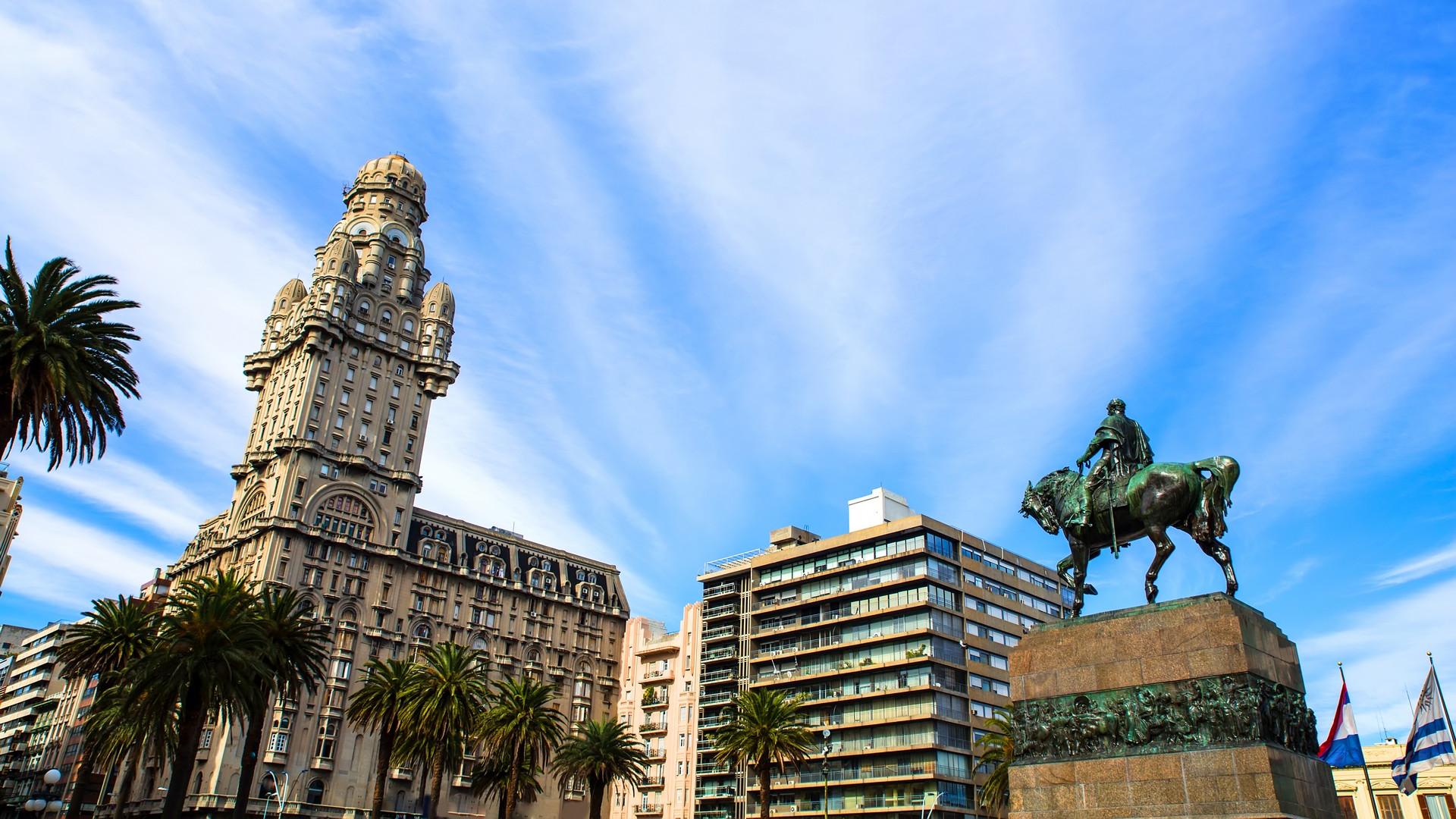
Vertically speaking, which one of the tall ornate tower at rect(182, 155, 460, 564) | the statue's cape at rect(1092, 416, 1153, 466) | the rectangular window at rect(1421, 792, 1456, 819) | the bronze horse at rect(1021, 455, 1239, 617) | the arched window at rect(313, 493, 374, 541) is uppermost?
the tall ornate tower at rect(182, 155, 460, 564)

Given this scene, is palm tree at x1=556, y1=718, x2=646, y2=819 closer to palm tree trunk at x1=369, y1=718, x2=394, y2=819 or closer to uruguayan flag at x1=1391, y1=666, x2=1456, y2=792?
palm tree trunk at x1=369, y1=718, x2=394, y2=819

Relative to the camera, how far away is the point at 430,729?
64.0 metres

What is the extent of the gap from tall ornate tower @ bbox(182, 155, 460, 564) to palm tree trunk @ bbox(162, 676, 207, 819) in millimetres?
46488

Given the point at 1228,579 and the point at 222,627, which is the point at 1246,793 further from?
the point at 222,627

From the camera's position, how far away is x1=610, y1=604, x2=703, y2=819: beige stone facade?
96.5m

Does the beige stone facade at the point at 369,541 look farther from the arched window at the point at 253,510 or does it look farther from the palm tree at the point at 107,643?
the palm tree at the point at 107,643

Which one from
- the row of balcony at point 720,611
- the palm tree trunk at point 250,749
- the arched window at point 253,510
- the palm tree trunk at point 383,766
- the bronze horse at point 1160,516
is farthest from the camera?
the row of balcony at point 720,611

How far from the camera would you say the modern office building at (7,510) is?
7525 cm

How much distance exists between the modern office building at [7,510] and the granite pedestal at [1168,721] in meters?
77.8

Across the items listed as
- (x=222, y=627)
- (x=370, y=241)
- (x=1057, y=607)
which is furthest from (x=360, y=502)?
(x=1057, y=607)

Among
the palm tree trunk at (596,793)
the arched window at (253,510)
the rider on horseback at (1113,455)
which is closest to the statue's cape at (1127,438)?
the rider on horseback at (1113,455)

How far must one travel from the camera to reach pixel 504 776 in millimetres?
80688

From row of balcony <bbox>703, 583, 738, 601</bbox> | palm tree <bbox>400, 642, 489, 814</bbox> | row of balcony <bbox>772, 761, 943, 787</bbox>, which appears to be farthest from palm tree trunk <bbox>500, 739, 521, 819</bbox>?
row of balcony <bbox>703, 583, 738, 601</bbox>

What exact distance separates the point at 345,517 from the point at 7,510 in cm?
2832
